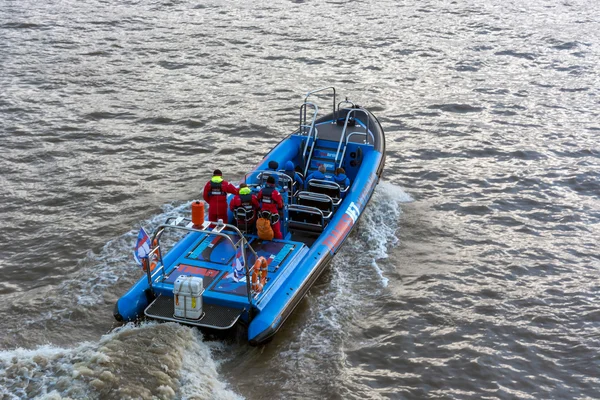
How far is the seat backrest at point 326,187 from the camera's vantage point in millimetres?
12461

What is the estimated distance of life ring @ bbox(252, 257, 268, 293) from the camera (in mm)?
9750

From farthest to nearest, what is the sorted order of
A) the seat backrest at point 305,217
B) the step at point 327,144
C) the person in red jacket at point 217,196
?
the step at point 327,144, the seat backrest at point 305,217, the person in red jacket at point 217,196

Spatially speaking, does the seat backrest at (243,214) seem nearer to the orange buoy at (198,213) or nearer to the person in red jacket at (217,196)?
the person in red jacket at (217,196)

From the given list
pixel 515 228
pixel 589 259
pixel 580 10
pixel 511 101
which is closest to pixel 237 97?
pixel 511 101

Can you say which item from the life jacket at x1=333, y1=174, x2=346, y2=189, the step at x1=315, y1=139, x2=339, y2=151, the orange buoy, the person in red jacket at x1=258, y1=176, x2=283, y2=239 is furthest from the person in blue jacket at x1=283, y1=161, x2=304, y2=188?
the orange buoy

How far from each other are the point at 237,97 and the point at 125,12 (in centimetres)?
931

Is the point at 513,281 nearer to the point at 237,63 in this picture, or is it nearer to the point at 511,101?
the point at 511,101

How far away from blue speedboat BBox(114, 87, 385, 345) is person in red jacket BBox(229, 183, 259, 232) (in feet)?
0.82

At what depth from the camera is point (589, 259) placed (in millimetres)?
12438

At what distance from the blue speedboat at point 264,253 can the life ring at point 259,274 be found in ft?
0.04

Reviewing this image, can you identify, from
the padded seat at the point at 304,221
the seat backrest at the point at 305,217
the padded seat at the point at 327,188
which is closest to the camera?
the padded seat at the point at 304,221

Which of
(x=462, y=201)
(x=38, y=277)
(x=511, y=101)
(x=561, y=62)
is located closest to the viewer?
(x=38, y=277)

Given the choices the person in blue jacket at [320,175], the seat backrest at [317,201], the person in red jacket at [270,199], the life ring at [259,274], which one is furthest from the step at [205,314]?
the person in blue jacket at [320,175]

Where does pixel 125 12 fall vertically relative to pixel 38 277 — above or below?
above
